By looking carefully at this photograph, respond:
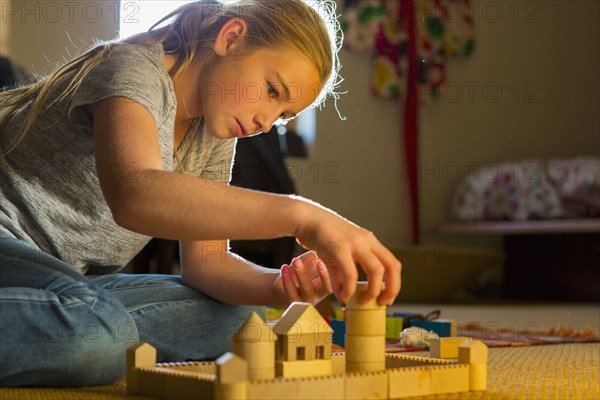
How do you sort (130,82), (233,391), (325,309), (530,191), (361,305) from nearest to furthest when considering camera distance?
1. (233,391)
2. (361,305)
3. (130,82)
4. (325,309)
5. (530,191)

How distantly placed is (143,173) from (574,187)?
2.40 metres

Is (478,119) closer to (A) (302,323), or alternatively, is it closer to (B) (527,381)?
(B) (527,381)

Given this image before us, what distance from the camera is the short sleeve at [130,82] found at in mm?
790

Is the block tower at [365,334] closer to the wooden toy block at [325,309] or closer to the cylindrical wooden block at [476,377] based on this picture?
the cylindrical wooden block at [476,377]

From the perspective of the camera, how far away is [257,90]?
3.08 feet

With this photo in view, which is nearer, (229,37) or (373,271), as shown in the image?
(373,271)

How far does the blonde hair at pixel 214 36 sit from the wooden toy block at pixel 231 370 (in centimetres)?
46

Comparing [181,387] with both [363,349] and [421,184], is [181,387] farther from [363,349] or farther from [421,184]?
[421,184]

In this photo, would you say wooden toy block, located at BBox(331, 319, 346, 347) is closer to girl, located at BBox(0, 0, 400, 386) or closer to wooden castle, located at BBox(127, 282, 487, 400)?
girl, located at BBox(0, 0, 400, 386)

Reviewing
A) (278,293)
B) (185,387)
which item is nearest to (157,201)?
(185,387)

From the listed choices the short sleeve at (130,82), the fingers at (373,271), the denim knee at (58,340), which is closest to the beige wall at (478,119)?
the short sleeve at (130,82)

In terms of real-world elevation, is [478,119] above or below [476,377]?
above

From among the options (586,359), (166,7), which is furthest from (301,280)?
(166,7)

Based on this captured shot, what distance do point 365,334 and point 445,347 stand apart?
6.6 inches
